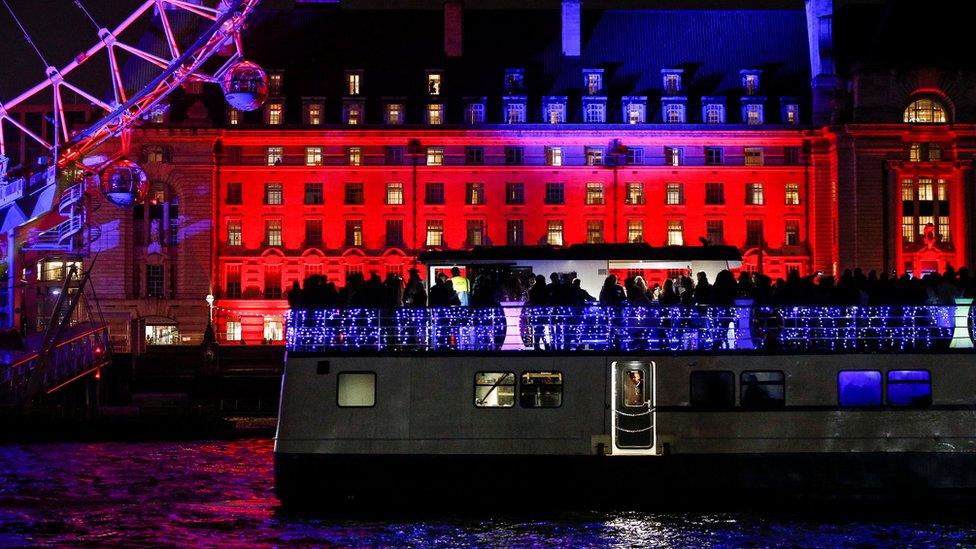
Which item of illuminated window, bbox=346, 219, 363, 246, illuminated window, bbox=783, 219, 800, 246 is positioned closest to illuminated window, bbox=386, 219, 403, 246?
illuminated window, bbox=346, 219, 363, 246

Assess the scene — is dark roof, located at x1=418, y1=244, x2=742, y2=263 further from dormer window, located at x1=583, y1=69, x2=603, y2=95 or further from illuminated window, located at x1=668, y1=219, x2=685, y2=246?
dormer window, located at x1=583, y1=69, x2=603, y2=95

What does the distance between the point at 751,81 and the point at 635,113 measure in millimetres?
7394

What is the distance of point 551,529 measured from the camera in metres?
25.7

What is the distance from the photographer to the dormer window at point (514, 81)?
282 ft

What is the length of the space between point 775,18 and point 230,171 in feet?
115

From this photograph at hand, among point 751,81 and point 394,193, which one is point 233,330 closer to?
point 394,193

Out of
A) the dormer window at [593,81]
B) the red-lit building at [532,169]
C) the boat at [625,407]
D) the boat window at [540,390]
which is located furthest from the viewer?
→ the dormer window at [593,81]

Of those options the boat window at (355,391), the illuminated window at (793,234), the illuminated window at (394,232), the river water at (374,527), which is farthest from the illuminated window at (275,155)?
the boat window at (355,391)

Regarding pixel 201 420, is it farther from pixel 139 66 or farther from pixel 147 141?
pixel 139 66

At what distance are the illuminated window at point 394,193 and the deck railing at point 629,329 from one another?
59256 millimetres

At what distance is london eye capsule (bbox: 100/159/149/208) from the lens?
40.8m

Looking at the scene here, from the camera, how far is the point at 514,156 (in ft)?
280

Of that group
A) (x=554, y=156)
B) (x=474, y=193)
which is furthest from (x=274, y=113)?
(x=554, y=156)

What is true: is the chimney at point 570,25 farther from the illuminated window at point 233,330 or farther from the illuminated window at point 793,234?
the illuminated window at point 233,330
